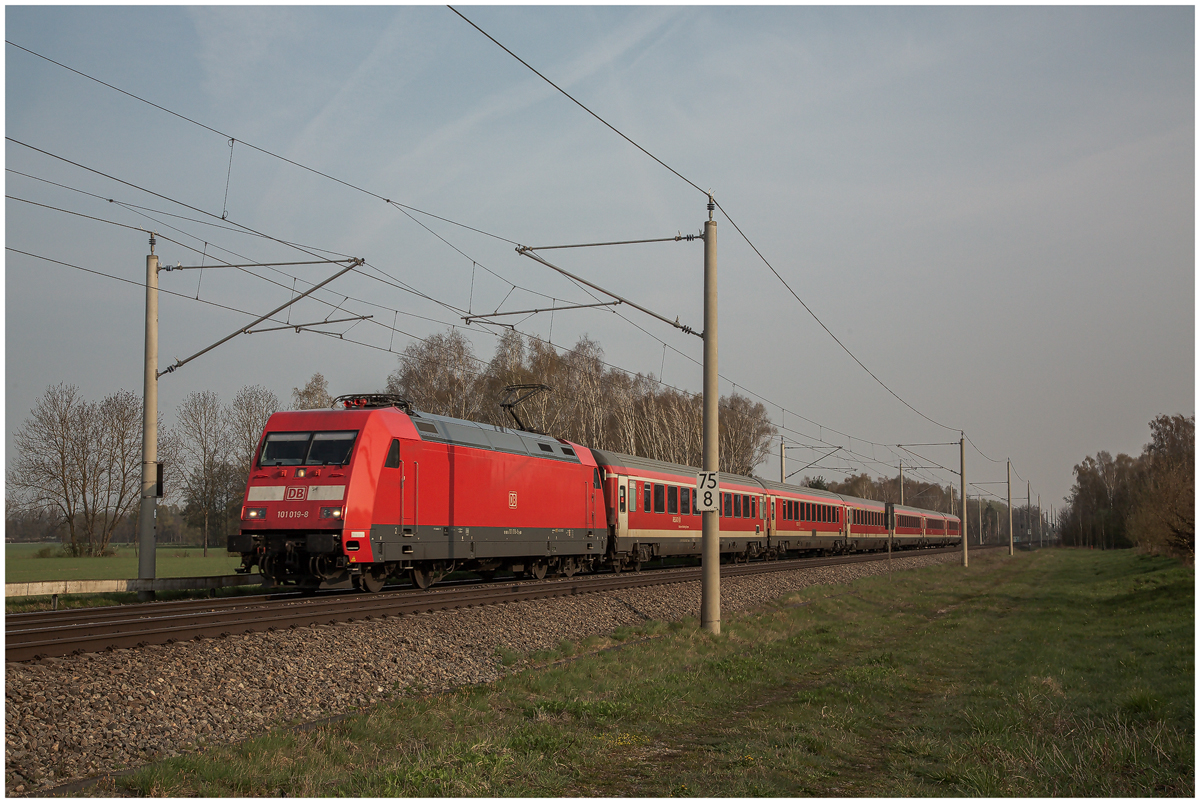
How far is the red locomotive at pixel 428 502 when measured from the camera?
55.7ft

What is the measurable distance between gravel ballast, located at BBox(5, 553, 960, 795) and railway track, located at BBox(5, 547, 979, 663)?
47 cm

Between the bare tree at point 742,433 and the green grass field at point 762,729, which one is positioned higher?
the bare tree at point 742,433

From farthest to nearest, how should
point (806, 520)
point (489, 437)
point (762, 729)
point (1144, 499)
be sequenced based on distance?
point (1144, 499) → point (806, 520) → point (489, 437) → point (762, 729)

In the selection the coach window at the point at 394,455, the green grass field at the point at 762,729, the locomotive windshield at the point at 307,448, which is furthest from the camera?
the coach window at the point at 394,455

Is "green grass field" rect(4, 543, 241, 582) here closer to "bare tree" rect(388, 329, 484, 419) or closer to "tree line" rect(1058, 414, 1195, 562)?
"bare tree" rect(388, 329, 484, 419)

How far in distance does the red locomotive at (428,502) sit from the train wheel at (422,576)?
25 mm

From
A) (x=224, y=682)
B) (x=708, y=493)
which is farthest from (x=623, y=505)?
(x=224, y=682)

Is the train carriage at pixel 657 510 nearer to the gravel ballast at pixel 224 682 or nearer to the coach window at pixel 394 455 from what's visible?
the coach window at pixel 394 455

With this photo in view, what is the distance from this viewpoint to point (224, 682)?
9.71 meters

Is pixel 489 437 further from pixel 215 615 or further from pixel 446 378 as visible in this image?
pixel 446 378

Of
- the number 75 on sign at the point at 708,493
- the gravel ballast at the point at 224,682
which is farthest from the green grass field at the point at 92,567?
the number 75 on sign at the point at 708,493

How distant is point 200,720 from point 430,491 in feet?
34.0

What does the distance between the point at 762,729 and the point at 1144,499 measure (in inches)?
2133

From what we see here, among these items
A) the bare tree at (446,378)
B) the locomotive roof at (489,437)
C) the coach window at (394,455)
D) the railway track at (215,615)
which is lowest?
the railway track at (215,615)
